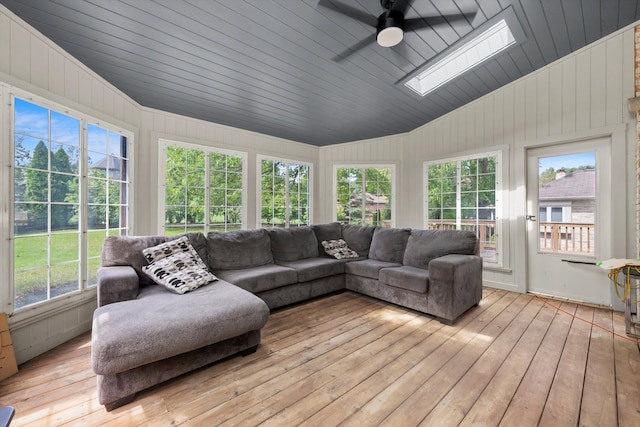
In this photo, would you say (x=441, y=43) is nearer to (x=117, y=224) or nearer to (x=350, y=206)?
(x=350, y=206)

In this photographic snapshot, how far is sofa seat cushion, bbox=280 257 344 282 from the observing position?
10.4ft

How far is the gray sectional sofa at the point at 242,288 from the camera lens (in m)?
1.53

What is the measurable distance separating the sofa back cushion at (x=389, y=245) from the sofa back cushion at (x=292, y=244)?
0.90m

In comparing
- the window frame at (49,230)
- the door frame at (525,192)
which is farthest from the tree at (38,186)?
the door frame at (525,192)

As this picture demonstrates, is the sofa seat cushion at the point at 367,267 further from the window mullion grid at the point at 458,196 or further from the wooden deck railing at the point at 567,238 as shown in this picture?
the wooden deck railing at the point at 567,238

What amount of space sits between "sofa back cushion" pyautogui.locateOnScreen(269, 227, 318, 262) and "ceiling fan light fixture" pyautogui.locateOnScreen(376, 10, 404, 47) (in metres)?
2.59

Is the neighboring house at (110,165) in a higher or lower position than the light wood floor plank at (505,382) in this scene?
higher

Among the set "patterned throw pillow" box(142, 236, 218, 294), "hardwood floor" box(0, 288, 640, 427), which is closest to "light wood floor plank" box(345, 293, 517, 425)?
"hardwood floor" box(0, 288, 640, 427)

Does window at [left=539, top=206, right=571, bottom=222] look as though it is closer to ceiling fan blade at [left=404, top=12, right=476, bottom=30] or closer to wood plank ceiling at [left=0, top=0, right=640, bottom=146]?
wood plank ceiling at [left=0, top=0, right=640, bottom=146]

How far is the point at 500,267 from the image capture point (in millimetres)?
3832

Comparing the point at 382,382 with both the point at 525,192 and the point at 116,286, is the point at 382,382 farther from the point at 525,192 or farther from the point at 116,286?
the point at 525,192

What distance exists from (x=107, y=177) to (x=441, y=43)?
3.90 m

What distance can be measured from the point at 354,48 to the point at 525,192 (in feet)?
10.0

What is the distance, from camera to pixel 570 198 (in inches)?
131
